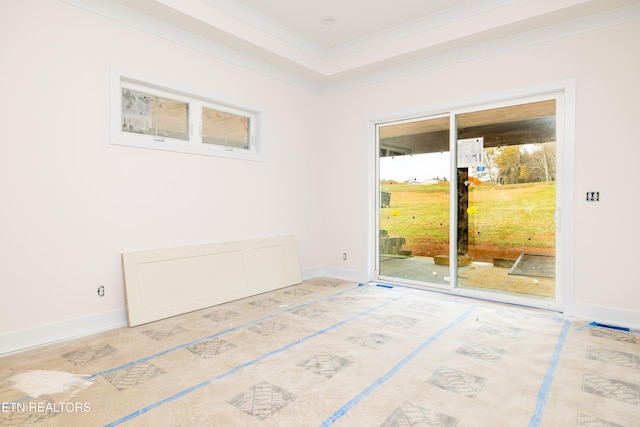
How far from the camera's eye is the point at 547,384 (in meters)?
2.29

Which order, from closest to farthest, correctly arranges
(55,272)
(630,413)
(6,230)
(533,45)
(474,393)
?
(630,413)
(474,393)
(6,230)
(55,272)
(533,45)

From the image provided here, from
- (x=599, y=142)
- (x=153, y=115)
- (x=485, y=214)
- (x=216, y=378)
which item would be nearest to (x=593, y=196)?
(x=599, y=142)

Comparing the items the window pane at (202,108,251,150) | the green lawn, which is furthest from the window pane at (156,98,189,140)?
the green lawn

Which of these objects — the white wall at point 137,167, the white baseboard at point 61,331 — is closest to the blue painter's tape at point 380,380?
the white wall at point 137,167

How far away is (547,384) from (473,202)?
2.54 meters

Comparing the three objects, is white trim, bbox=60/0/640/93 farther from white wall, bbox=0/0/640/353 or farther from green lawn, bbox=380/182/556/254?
green lawn, bbox=380/182/556/254

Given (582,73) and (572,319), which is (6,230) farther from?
(582,73)

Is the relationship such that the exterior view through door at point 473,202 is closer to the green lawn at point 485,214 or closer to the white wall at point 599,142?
the green lawn at point 485,214

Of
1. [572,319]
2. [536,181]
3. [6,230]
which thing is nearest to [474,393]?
[572,319]

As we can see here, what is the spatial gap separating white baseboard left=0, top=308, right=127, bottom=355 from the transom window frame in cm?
165

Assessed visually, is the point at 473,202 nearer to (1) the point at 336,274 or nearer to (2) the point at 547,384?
(1) the point at 336,274

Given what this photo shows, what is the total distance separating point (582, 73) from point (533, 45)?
0.60 m

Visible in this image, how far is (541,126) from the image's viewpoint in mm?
3979

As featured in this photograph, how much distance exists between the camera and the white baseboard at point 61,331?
9.13 feet
